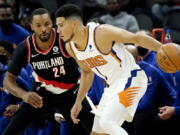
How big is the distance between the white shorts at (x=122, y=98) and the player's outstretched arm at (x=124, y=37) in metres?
0.46

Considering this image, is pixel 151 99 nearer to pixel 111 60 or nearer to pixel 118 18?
pixel 111 60

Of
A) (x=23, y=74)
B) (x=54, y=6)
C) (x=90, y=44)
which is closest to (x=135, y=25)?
(x=54, y=6)

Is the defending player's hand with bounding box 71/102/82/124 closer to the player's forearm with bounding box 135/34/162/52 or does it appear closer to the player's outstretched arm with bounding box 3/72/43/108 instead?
the player's outstretched arm with bounding box 3/72/43/108

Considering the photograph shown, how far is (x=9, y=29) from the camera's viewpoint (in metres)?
9.30

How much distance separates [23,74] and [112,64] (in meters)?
2.44

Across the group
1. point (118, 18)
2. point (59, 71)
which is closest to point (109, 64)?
point (59, 71)

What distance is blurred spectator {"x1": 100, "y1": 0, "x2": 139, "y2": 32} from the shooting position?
10.0 m

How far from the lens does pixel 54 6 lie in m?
11.0


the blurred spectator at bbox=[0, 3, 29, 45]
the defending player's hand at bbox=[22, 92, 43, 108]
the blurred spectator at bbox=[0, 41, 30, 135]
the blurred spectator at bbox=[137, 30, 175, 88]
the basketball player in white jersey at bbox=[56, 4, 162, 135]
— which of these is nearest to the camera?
the basketball player in white jersey at bbox=[56, 4, 162, 135]

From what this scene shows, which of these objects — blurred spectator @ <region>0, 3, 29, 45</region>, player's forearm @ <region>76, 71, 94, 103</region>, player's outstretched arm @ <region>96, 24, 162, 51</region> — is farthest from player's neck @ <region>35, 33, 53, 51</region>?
blurred spectator @ <region>0, 3, 29, 45</region>

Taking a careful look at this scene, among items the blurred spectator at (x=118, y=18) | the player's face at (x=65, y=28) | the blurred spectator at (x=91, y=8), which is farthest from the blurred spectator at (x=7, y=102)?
→ the blurred spectator at (x=91, y=8)

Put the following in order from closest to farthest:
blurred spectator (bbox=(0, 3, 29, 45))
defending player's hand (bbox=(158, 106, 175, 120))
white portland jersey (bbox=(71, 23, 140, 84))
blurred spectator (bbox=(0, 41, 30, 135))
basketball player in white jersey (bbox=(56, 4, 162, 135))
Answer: basketball player in white jersey (bbox=(56, 4, 162, 135)) → white portland jersey (bbox=(71, 23, 140, 84)) → defending player's hand (bbox=(158, 106, 175, 120)) → blurred spectator (bbox=(0, 41, 30, 135)) → blurred spectator (bbox=(0, 3, 29, 45))

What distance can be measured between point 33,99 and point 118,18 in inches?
158

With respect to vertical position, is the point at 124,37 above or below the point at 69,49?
above
